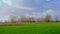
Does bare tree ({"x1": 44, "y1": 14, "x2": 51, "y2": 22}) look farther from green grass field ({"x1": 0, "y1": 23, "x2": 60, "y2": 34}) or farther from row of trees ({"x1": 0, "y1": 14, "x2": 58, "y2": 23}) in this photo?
green grass field ({"x1": 0, "y1": 23, "x2": 60, "y2": 34})

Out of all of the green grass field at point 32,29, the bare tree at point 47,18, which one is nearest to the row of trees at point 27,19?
the bare tree at point 47,18

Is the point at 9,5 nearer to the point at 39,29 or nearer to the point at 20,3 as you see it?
the point at 20,3

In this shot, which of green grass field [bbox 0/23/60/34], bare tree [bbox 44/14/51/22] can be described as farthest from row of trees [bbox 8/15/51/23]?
green grass field [bbox 0/23/60/34]

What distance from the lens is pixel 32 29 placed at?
3.25 metres

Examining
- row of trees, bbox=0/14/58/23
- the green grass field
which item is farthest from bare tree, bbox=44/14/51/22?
the green grass field

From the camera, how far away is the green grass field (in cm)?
324

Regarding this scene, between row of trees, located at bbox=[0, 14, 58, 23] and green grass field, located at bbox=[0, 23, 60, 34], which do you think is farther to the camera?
row of trees, located at bbox=[0, 14, 58, 23]

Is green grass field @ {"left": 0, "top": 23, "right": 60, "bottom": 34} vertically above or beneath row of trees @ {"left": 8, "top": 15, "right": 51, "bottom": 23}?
beneath

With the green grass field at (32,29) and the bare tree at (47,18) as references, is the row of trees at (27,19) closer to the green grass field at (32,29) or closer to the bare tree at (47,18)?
the bare tree at (47,18)

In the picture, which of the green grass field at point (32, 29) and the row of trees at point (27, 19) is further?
the row of trees at point (27, 19)

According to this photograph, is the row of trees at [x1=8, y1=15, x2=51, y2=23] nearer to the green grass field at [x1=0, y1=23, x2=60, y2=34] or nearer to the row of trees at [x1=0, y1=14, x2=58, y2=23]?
the row of trees at [x1=0, y1=14, x2=58, y2=23]

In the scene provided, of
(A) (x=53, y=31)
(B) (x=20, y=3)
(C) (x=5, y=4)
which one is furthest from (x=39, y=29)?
(C) (x=5, y=4)

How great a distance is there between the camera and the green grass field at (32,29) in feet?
10.6

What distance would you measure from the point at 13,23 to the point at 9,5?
44 cm
